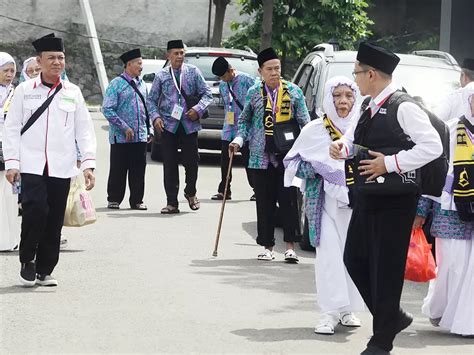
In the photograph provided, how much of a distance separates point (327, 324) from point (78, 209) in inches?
166

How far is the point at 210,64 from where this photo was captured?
2227 centimetres

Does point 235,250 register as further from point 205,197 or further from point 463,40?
point 463,40

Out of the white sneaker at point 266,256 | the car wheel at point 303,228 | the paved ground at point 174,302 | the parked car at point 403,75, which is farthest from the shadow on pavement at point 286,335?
the parked car at point 403,75

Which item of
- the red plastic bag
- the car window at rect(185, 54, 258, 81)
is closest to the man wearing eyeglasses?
the red plastic bag

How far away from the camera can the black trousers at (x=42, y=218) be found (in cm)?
1050

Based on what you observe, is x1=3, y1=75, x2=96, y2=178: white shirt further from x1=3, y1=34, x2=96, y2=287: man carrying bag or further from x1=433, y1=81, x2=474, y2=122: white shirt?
x1=433, y1=81, x2=474, y2=122: white shirt

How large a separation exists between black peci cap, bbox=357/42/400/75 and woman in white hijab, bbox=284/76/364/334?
5.36 ft

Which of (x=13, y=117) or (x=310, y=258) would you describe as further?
(x=310, y=258)

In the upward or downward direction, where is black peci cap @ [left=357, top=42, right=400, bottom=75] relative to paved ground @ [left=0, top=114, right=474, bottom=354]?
upward

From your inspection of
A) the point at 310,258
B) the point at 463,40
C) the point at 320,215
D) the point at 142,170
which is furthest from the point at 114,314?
the point at 463,40

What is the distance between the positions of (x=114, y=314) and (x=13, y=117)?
1.98 metres

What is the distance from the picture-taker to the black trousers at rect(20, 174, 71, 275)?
10500 mm

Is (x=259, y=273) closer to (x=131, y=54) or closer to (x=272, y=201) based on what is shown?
→ (x=272, y=201)

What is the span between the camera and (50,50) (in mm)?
10727
